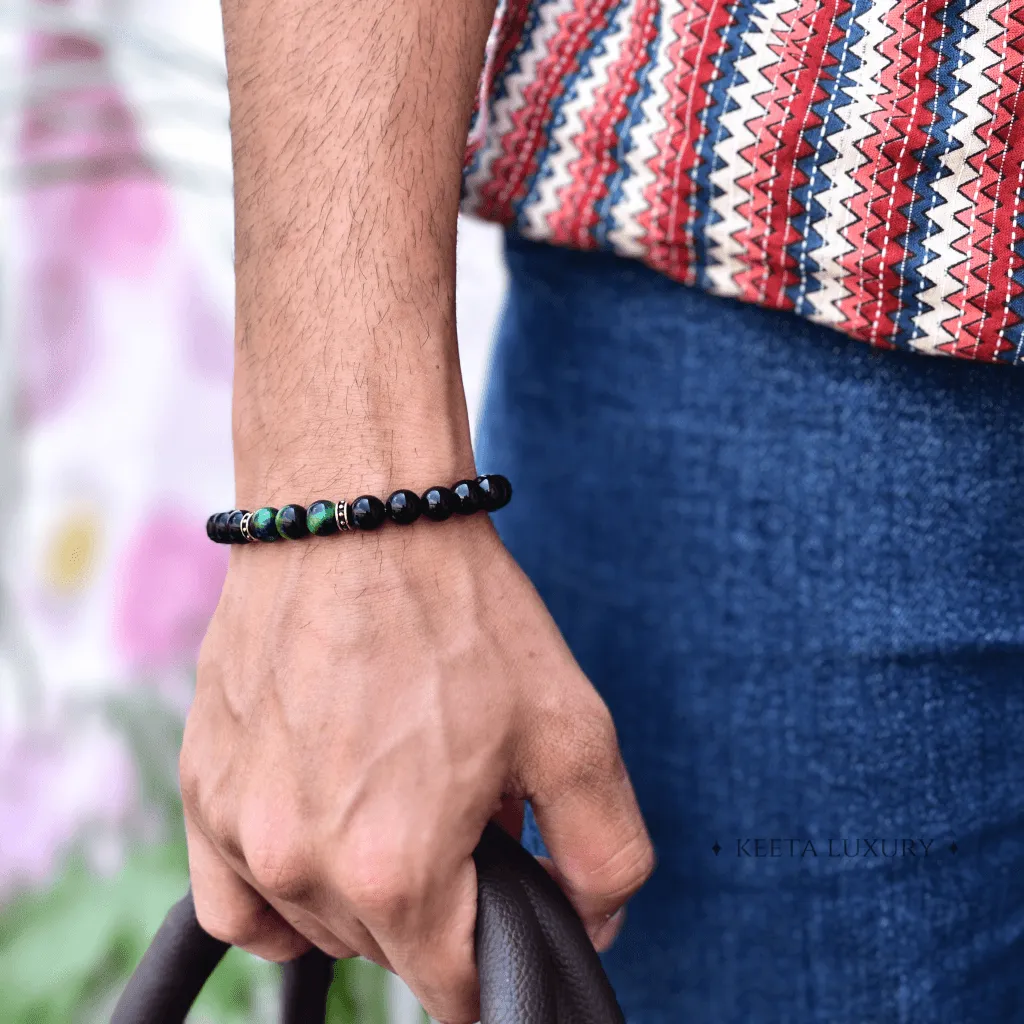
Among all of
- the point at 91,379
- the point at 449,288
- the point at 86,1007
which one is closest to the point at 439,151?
the point at 449,288

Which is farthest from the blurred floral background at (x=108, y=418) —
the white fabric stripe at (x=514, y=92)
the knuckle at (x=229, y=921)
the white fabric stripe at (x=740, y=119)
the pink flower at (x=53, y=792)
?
the knuckle at (x=229, y=921)

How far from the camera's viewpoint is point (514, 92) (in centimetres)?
73

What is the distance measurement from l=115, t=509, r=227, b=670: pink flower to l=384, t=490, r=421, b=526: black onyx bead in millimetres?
1309

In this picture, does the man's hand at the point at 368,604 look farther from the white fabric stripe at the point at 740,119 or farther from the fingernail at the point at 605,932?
the white fabric stripe at the point at 740,119

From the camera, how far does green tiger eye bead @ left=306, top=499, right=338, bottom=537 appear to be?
22.3 inches

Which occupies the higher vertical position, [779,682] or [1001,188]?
[1001,188]

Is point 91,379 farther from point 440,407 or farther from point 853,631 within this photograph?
point 853,631

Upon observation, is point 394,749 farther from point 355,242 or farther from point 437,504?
point 355,242

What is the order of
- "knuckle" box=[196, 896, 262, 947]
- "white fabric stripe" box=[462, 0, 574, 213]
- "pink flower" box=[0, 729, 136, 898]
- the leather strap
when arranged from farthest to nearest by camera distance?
1. "pink flower" box=[0, 729, 136, 898]
2. "white fabric stripe" box=[462, 0, 574, 213]
3. "knuckle" box=[196, 896, 262, 947]
4. the leather strap

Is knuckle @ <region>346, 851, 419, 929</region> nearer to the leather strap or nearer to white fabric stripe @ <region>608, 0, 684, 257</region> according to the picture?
the leather strap

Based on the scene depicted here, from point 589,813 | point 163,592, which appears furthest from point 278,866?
point 163,592

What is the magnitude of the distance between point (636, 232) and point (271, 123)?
0.25 metres

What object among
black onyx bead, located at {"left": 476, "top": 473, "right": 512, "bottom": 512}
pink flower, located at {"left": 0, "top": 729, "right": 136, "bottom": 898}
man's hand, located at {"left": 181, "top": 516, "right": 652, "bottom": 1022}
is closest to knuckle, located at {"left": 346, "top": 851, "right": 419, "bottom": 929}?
man's hand, located at {"left": 181, "top": 516, "right": 652, "bottom": 1022}

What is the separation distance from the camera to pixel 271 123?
614 mm
